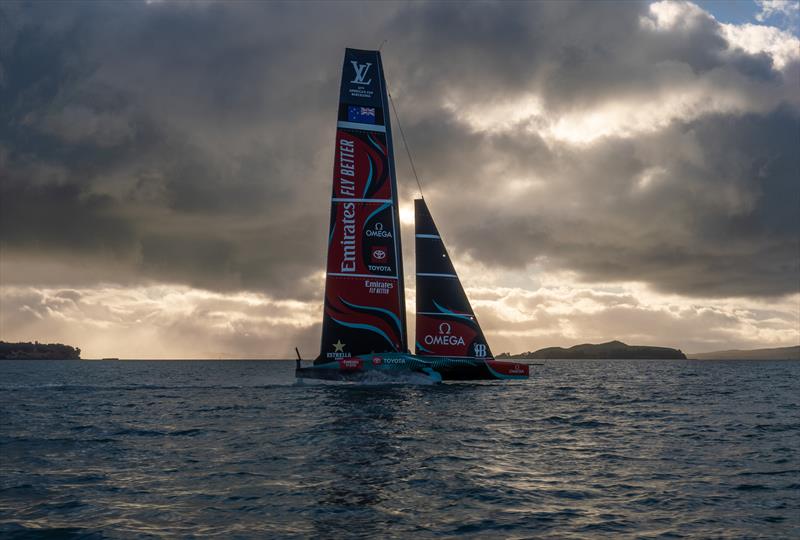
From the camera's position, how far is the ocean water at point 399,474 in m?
9.62

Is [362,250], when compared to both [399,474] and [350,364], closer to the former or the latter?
[350,364]

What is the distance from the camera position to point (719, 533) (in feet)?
30.3

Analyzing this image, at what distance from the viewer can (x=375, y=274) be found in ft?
117

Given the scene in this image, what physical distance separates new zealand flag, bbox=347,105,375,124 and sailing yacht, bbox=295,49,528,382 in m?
0.06

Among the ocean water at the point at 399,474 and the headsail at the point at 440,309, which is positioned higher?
the headsail at the point at 440,309

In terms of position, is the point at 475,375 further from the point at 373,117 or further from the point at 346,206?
the point at 373,117

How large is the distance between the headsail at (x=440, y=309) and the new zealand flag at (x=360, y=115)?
267 inches

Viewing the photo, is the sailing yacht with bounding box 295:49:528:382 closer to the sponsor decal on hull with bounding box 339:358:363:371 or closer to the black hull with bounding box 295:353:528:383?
the black hull with bounding box 295:353:528:383

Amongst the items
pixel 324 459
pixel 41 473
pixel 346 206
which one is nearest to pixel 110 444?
pixel 41 473

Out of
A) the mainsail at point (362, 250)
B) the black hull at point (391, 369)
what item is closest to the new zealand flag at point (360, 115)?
the mainsail at point (362, 250)

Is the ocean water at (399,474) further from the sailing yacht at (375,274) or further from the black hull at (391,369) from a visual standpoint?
the sailing yacht at (375,274)

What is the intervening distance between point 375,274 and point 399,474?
75.8 feet

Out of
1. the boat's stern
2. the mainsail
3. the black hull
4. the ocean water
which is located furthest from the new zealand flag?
the ocean water

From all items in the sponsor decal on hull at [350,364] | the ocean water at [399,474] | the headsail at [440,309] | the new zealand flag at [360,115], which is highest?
the new zealand flag at [360,115]
